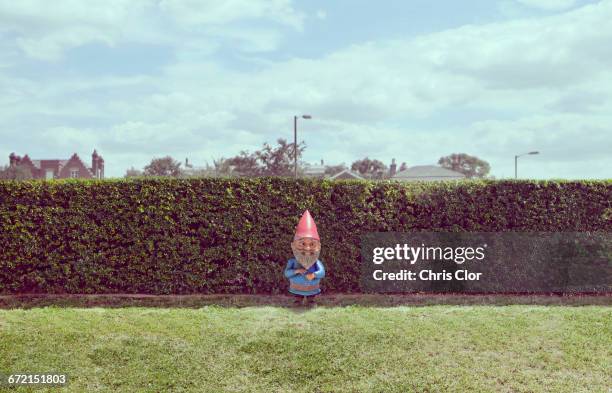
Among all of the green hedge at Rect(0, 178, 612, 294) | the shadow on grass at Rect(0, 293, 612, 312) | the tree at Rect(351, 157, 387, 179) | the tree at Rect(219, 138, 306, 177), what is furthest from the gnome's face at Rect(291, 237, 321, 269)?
the tree at Rect(351, 157, 387, 179)

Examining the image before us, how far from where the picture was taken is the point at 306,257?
1095 centimetres

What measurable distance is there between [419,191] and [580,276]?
408 cm

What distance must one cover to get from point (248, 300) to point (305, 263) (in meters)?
1.50

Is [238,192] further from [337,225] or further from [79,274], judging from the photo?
[79,274]

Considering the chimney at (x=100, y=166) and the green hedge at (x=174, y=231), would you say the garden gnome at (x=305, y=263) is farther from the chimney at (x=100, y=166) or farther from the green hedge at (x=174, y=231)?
the chimney at (x=100, y=166)

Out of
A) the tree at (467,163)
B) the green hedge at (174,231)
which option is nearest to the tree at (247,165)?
the green hedge at (174,231)

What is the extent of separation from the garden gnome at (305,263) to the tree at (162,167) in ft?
137

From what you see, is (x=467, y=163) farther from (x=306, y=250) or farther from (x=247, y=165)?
(x=306, y=250)

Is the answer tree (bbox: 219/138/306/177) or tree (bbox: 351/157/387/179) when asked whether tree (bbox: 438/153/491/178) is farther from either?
tree (bbox: 219/138/306/177)

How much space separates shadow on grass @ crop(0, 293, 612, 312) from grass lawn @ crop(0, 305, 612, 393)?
112 cm

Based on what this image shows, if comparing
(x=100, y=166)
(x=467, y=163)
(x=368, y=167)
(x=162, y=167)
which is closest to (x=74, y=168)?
(x=100, y=166)

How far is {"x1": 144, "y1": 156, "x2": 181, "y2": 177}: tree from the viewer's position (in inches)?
2027

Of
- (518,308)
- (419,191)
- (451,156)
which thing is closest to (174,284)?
(419,191)

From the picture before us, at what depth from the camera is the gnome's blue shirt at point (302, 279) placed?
10961 mm
